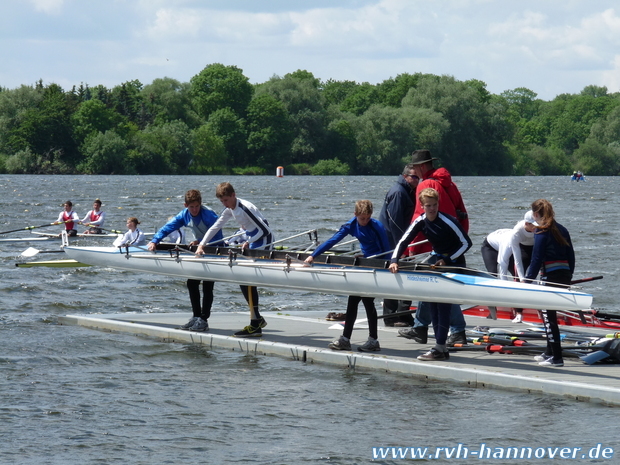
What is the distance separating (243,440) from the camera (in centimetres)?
803

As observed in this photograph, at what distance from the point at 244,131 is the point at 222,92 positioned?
26.4 ft

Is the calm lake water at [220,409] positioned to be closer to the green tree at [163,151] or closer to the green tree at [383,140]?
the green tree at [163,151]

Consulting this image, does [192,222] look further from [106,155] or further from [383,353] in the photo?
[106,155]

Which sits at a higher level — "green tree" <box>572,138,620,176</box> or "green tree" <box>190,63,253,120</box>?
"green tree" <box>190,63,253,120</box>

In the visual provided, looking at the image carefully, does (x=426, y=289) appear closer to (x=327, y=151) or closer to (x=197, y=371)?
(x=197, y=371)

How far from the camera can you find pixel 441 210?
1011 centimetres

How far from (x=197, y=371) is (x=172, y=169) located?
3596 inches

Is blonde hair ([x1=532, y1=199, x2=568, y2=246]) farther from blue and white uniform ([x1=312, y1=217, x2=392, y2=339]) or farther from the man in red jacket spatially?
blue and white uniform ([x1=312, y1=217, x2=392, y2=339])

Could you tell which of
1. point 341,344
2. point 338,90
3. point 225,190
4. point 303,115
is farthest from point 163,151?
point 341,344

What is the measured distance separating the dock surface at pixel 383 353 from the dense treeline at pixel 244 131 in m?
86.6

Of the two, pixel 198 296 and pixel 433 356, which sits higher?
pixel 198 296

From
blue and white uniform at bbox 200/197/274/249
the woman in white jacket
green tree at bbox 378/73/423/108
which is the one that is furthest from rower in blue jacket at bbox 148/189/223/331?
green tree at bbox 378/73/423/108

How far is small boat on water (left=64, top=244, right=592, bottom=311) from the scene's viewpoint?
9461 millimetres

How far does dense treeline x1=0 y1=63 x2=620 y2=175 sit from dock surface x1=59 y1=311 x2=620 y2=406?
86630 millimetres
